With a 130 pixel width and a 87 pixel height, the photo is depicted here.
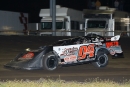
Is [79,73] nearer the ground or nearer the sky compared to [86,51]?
nearer the ground

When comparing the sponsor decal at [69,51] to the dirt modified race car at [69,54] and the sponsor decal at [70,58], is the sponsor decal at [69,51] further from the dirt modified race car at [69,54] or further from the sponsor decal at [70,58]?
the sponsor decal at [70,58]

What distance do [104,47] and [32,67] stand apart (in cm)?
306

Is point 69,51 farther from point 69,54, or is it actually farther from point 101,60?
point 101,60

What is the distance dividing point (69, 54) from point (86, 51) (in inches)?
27.9

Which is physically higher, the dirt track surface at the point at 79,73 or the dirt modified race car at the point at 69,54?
the dirt modified race car at the point at 69,54

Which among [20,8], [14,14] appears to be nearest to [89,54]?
[14,14]

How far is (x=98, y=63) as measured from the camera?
1453 cm

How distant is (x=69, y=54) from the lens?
13.6m

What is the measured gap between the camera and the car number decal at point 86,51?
1379 cm

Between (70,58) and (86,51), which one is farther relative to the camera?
(86,51)

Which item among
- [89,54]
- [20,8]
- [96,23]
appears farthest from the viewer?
[20,8]

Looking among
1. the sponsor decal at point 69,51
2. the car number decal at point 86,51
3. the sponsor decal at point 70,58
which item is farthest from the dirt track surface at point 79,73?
the sponsor decal at point 69,51

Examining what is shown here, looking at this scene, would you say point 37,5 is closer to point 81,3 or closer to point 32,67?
point 81,3

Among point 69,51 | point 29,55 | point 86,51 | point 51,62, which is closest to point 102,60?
point 86,51
